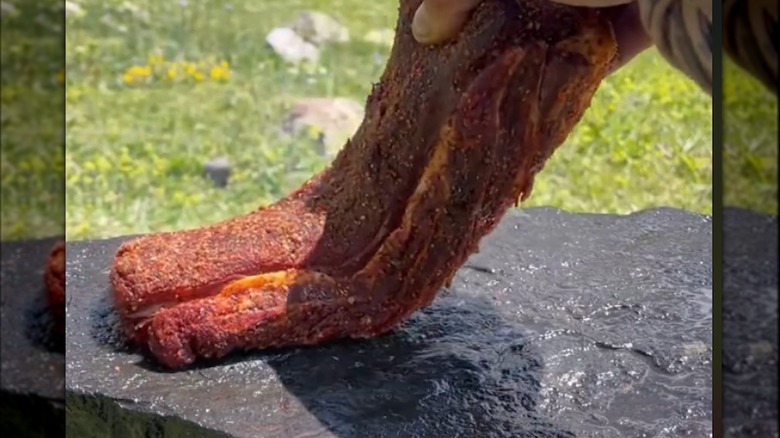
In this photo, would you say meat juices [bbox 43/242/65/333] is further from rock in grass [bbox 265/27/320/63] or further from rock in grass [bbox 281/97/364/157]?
rock in grass [bbox 265/27/320/63]

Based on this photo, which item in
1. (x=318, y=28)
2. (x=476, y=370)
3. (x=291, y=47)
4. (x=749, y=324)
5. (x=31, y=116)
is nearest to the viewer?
(x=749, y=324)

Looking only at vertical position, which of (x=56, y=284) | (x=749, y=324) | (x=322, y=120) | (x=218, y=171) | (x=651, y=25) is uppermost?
(x=651, y=25)

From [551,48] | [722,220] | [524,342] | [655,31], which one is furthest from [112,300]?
→ [722,220]

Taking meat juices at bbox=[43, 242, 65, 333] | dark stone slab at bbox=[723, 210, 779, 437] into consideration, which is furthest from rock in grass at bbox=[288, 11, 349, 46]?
dark stone slab at bbox=[723, 210, 779, 437]

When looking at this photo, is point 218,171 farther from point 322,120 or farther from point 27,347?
point 27,347

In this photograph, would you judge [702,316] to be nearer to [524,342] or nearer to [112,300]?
[524,342]

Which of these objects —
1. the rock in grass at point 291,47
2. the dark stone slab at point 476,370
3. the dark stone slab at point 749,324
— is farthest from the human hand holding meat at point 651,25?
the rock in grass at point 291,47

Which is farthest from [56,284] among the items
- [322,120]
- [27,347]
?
[322,120]
